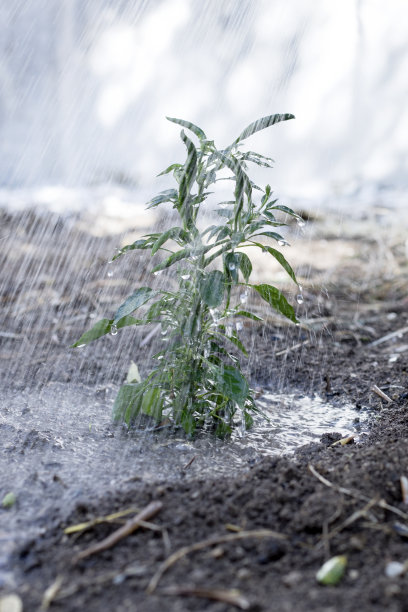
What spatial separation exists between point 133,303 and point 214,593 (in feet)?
3.05

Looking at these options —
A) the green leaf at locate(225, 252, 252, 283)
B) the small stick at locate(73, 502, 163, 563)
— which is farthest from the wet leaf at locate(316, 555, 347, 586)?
the green leaf at locate(225, 252, 252, 283)

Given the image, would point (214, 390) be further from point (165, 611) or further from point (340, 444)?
point (165, 611)

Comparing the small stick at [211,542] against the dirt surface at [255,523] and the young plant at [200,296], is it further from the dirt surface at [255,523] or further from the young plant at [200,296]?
the young plant at [200,296]

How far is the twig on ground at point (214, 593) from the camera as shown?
46.6 inches

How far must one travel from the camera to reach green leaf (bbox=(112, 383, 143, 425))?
6.86ft

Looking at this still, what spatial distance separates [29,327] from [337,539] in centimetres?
234

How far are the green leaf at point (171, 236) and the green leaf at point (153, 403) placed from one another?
0.50 meters

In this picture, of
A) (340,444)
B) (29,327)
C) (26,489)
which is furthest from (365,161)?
(26,489)

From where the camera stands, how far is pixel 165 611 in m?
1.16

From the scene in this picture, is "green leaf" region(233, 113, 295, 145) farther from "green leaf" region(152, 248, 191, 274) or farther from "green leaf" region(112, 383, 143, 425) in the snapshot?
"green leaf" region(112, 383, 143, 425)

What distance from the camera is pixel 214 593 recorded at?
1.20 meters

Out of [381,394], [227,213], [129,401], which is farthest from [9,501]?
[381,394]

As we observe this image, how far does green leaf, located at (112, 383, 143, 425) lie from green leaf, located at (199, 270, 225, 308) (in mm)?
483

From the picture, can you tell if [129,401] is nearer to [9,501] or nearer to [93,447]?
[93,447]
